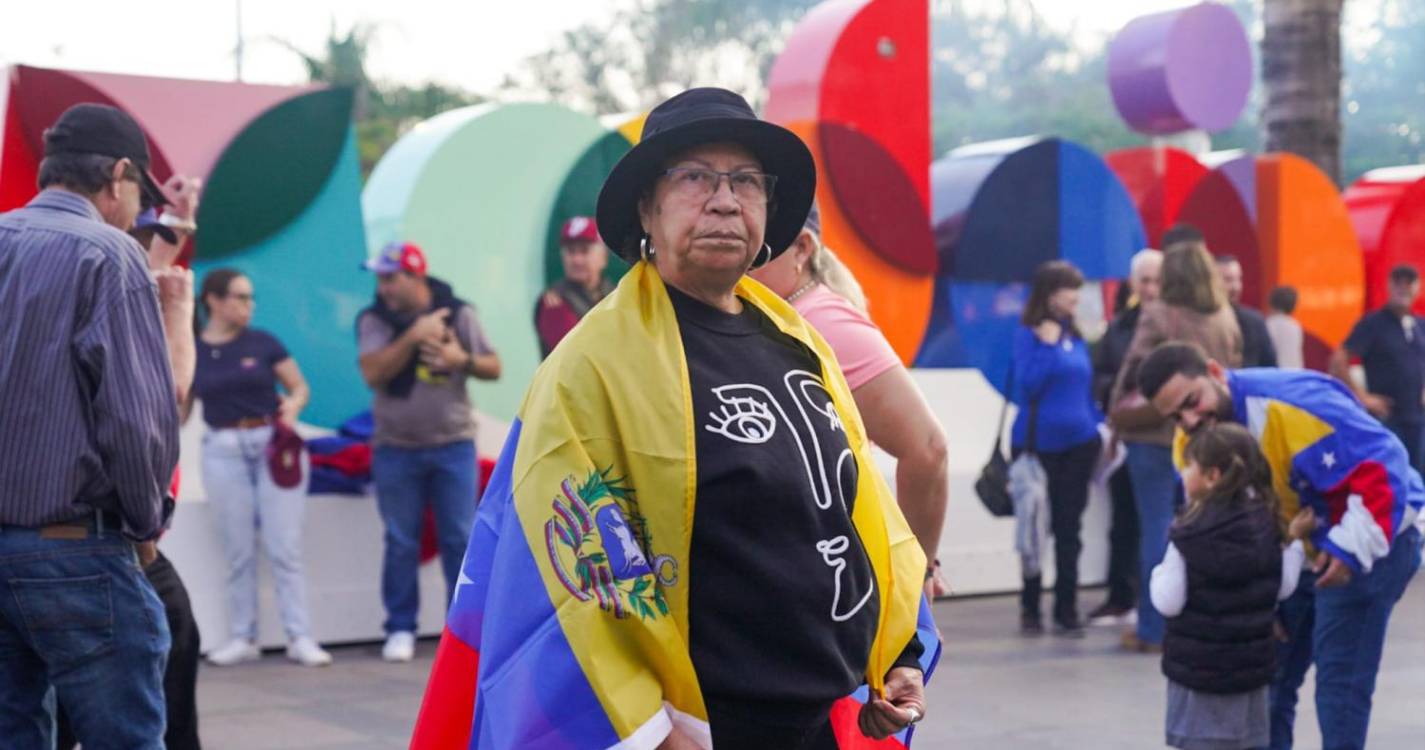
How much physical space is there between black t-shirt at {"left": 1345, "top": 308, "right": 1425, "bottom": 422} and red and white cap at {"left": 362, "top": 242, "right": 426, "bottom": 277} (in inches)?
250

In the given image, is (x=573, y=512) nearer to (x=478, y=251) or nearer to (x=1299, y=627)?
(x=1299, y=627)

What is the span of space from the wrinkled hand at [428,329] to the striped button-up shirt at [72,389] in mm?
4213

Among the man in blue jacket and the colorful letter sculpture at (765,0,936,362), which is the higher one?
the colorful letter sculpture at (765,0,936,362)

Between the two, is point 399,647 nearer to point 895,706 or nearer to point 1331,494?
point 1331,494

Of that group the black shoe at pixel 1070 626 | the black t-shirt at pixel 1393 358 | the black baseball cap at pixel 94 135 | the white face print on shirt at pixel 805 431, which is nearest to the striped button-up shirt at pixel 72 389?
the black baseball cap at pixel 94 135

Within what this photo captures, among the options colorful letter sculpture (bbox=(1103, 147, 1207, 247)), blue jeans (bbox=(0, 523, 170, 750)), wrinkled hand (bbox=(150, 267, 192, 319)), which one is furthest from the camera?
colorful letter sculpture (bbox=(1103, 147, 1207, 247))

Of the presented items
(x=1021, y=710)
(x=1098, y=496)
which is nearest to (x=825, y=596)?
(x=1021, y=710)

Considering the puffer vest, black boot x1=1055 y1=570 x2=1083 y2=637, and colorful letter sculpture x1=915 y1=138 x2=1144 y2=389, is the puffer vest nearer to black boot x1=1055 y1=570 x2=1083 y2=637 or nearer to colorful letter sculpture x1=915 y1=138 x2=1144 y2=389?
black boot x1=1055 y1=570 x2=1083 y2=637

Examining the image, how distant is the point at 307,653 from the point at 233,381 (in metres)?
1.25

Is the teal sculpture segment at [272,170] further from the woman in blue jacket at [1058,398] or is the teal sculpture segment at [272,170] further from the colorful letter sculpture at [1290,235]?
the colorful letter sculpture at [1290,235]

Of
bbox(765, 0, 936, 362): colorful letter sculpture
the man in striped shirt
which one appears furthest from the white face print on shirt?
bbox(765, 0, 936, 362): colorful letter sculpture

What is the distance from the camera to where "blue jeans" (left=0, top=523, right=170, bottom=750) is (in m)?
3.86

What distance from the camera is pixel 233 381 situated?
8086 millimetres

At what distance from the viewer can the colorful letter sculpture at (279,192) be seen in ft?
28.1
